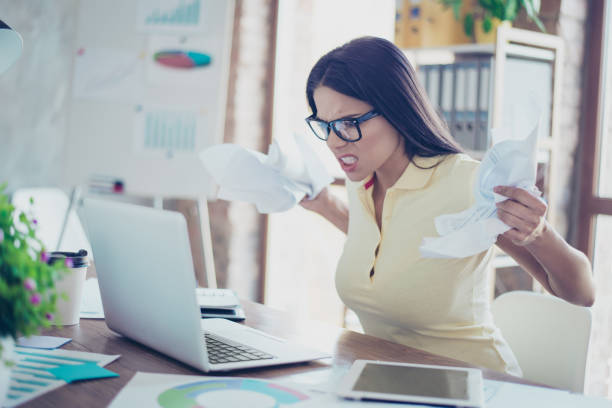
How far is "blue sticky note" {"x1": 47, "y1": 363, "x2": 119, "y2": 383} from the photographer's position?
92 cm

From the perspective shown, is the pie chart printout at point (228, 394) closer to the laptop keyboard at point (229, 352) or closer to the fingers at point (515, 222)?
the laptop keyboard at point (229, 352)

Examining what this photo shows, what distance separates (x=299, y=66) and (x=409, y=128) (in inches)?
78.7

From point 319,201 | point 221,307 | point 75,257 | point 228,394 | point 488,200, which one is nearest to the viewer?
point 228,394

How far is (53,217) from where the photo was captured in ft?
9.60

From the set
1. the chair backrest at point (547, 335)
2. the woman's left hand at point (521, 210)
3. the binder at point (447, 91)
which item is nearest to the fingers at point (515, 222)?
the woman's left hand at point (521, 210)

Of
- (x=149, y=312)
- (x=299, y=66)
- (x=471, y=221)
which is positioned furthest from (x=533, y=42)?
(x=149, y=312)

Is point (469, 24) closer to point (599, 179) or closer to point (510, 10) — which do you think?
point (510, 10)

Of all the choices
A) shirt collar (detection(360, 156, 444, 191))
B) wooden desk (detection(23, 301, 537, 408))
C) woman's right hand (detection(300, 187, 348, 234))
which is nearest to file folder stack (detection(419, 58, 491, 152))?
woman's right hand (detection(300, 187, 348, 234))

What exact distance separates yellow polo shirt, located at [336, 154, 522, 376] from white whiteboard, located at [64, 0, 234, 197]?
1.45 m

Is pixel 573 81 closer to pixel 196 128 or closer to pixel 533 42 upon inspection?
pixel 533 42

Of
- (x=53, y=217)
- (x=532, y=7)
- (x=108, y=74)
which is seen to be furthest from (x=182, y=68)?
(x=532, y=7)

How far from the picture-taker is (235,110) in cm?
325

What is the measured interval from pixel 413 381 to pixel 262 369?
0.80 ft

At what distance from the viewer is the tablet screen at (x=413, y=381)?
2.87 feet
